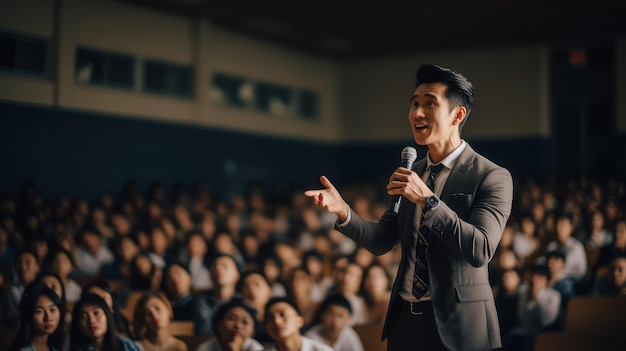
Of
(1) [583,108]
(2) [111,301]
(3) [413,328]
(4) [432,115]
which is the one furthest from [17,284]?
(1) [583,108]

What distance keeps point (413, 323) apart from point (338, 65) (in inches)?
400

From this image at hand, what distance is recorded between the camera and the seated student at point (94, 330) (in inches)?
118

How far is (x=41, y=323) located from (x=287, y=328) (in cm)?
109

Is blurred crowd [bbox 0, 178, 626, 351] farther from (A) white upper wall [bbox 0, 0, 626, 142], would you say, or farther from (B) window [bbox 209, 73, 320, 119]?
(B) window [bbox 209, 73, 320, 119]

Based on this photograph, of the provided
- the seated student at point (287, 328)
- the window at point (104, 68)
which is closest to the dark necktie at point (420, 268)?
the seated student at point (287, 328)

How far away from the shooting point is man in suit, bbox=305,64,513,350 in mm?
1418

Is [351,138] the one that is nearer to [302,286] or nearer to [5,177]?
[5,177]

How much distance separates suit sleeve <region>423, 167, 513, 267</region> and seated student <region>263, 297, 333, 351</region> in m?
1.70

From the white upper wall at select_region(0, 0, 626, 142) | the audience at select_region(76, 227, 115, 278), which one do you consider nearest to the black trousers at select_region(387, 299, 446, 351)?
the audience at select_region(76, 227, 115, 278)

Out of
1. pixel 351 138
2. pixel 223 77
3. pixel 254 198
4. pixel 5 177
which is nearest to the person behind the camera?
pixel 5 177

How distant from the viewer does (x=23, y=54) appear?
6715mm

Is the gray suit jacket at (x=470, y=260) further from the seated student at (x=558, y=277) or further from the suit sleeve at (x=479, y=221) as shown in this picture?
the seated student at (x=558, y=277)

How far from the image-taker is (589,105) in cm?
981

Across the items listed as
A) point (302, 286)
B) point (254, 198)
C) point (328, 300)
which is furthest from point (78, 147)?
point (328, 300)
